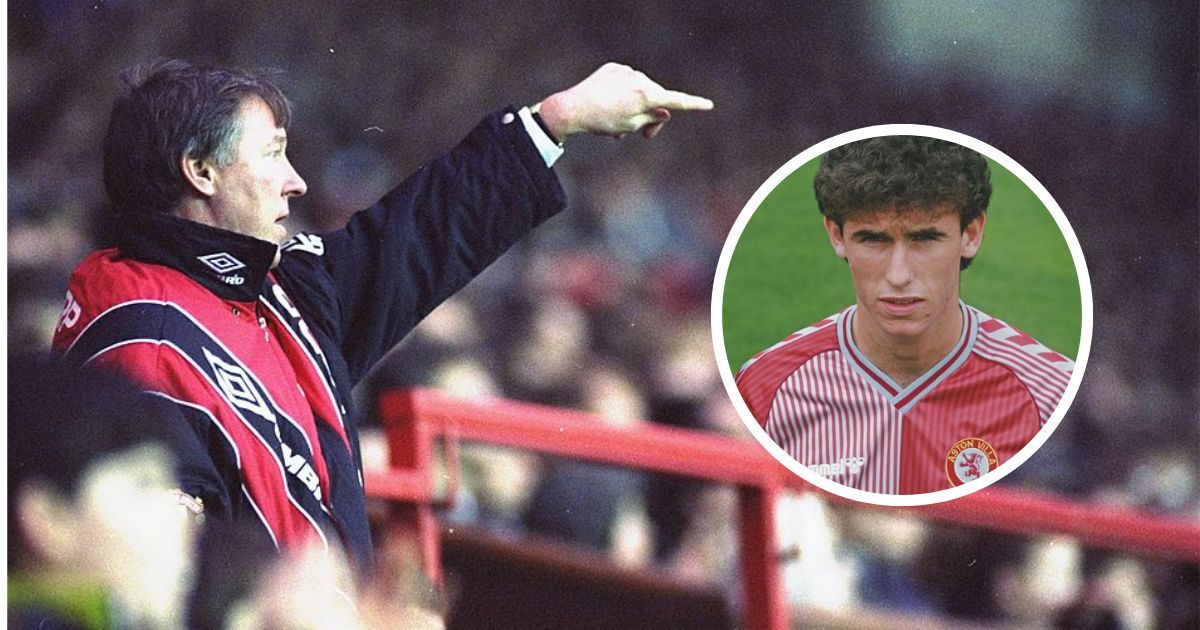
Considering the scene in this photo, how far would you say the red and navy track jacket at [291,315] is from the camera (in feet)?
9.00

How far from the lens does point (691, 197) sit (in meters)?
3.25

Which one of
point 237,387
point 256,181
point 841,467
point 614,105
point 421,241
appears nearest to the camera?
point 237,387

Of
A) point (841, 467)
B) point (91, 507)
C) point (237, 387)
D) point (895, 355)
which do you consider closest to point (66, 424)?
point (91, 507)

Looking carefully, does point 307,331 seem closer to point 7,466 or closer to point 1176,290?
point 7,466

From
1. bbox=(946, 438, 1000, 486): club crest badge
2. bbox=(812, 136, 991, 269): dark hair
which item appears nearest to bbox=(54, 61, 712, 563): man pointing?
bbox=(812, 136, 991, 269): dark hair

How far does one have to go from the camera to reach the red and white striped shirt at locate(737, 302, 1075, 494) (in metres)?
3.28

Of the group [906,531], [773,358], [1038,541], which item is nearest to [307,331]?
[773,358]

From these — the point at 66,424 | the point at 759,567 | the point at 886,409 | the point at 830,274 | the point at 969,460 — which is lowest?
the point at 759,567

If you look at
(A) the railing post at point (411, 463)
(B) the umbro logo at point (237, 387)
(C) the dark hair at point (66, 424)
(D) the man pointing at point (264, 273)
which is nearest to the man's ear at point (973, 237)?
(D) the man pointing at point (264, 273)

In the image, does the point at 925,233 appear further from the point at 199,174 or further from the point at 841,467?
the point at 199,174

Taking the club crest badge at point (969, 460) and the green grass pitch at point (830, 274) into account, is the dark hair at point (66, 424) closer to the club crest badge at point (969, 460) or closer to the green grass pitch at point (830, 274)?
the green grass pitch at point (830, 274)

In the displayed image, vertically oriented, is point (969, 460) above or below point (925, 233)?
below

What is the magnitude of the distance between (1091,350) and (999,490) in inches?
13.2

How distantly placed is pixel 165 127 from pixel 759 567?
1.30 m
